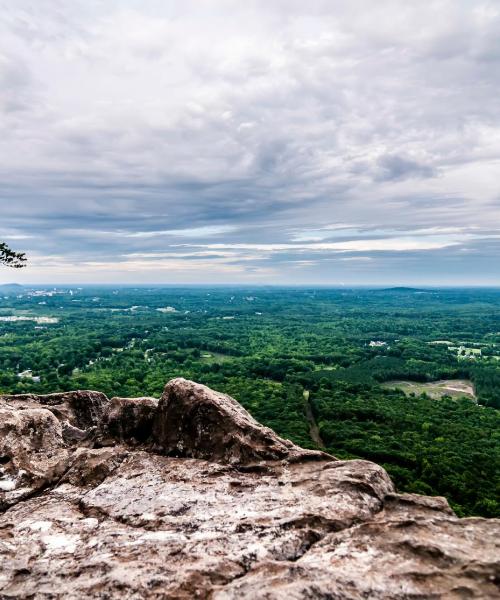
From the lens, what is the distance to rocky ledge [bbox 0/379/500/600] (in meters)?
7.80

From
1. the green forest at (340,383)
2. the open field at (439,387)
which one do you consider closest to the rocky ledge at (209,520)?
the green forest at (340,383)

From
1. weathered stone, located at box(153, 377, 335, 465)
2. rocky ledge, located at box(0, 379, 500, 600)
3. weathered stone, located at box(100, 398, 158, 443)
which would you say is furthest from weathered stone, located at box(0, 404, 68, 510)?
weathered stone, located at box(153, 377, 335, 465)

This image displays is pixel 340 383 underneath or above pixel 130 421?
underneath

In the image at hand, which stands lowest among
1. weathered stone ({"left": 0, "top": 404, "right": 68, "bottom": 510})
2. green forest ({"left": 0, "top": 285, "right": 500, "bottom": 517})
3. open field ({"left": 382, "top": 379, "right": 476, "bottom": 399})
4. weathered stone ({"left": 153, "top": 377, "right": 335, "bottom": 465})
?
open field ({"left": 382, "top": 379, "right": 476, "bottom": 399})

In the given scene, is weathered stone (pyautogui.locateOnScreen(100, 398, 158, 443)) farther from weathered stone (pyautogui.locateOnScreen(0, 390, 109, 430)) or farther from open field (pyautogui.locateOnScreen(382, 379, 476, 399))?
open field (pyautogui.locateOnScreen(382, 379, 476, 399))

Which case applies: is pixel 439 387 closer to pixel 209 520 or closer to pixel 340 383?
pixel 340 383

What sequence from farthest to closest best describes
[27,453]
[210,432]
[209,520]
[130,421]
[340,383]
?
[340,383]
[130,421]
[27,453]
[210,432]
[209,520]

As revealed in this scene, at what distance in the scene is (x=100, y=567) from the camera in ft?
28.8

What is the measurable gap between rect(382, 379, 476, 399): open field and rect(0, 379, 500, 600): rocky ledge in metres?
94.4

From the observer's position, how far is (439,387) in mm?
107312

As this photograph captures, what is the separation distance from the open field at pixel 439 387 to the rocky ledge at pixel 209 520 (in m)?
94.4

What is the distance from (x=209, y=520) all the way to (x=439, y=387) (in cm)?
11031

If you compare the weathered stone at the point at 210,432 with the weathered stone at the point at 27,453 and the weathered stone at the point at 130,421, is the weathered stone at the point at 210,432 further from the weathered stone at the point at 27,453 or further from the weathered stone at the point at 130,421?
the weathered stone at the point at 27,453

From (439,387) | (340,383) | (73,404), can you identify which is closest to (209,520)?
(73,404)
